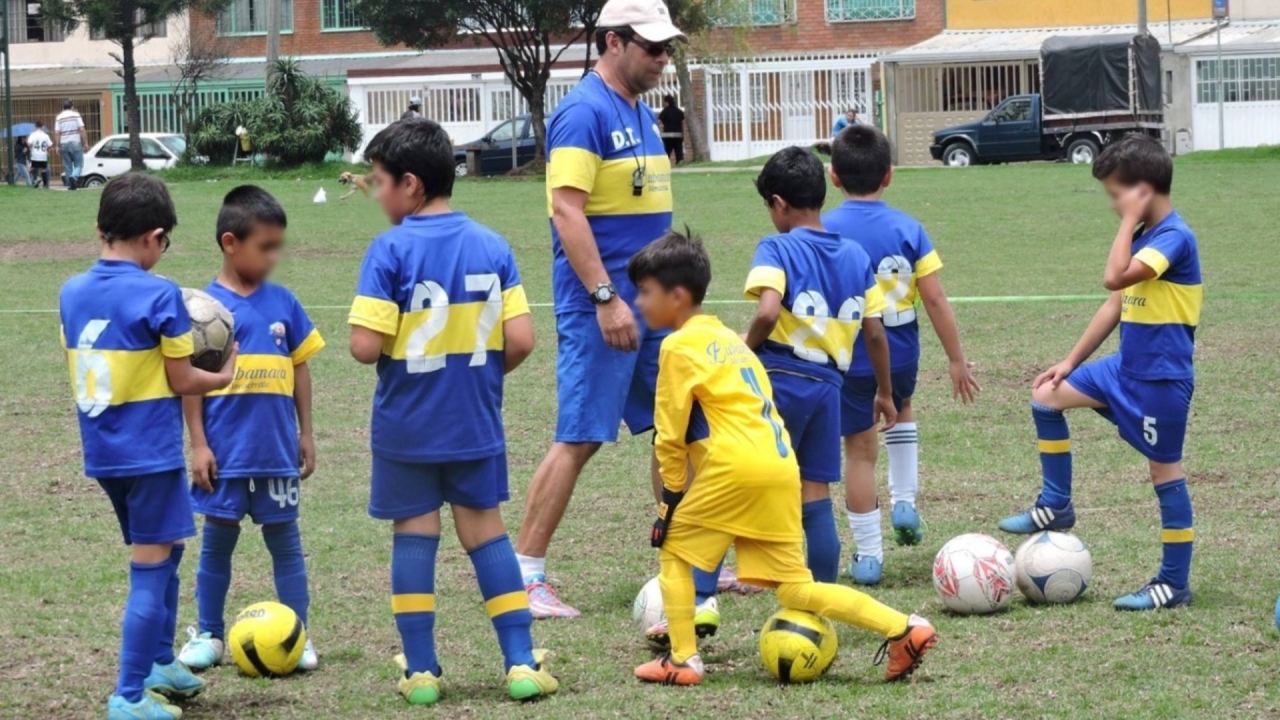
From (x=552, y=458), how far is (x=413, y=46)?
36.9 meters

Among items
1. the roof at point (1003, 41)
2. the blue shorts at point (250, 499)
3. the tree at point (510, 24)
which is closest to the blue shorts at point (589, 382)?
the blue shorts at point (250, 499)

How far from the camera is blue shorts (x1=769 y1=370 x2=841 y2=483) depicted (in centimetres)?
576

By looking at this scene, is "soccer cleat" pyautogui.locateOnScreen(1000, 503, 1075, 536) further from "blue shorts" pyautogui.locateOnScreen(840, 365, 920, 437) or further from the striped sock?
"blue shorts" pyautogui.locateOnScreen(840, 365, 920, 437)

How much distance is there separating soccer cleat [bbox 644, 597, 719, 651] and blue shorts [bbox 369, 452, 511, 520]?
724 mm

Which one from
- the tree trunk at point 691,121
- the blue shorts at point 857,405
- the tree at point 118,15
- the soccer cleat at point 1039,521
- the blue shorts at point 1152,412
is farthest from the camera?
the tree trunk at point 691,121

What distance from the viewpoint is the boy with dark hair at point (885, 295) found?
21.0ft

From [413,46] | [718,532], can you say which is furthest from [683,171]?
[718,532]

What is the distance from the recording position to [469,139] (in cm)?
4934

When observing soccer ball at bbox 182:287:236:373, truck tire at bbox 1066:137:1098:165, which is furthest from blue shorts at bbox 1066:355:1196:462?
truck tire at bbox 1066:137:1098:165

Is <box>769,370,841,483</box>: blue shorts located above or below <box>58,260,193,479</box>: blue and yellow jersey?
below

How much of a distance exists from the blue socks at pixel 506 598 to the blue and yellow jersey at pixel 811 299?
122cm

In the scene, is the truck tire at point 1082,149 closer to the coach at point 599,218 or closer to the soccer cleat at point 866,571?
the soccer cleat at point 866,571

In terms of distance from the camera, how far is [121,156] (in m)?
43.5

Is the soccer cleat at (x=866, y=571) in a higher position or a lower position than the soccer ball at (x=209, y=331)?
lower
